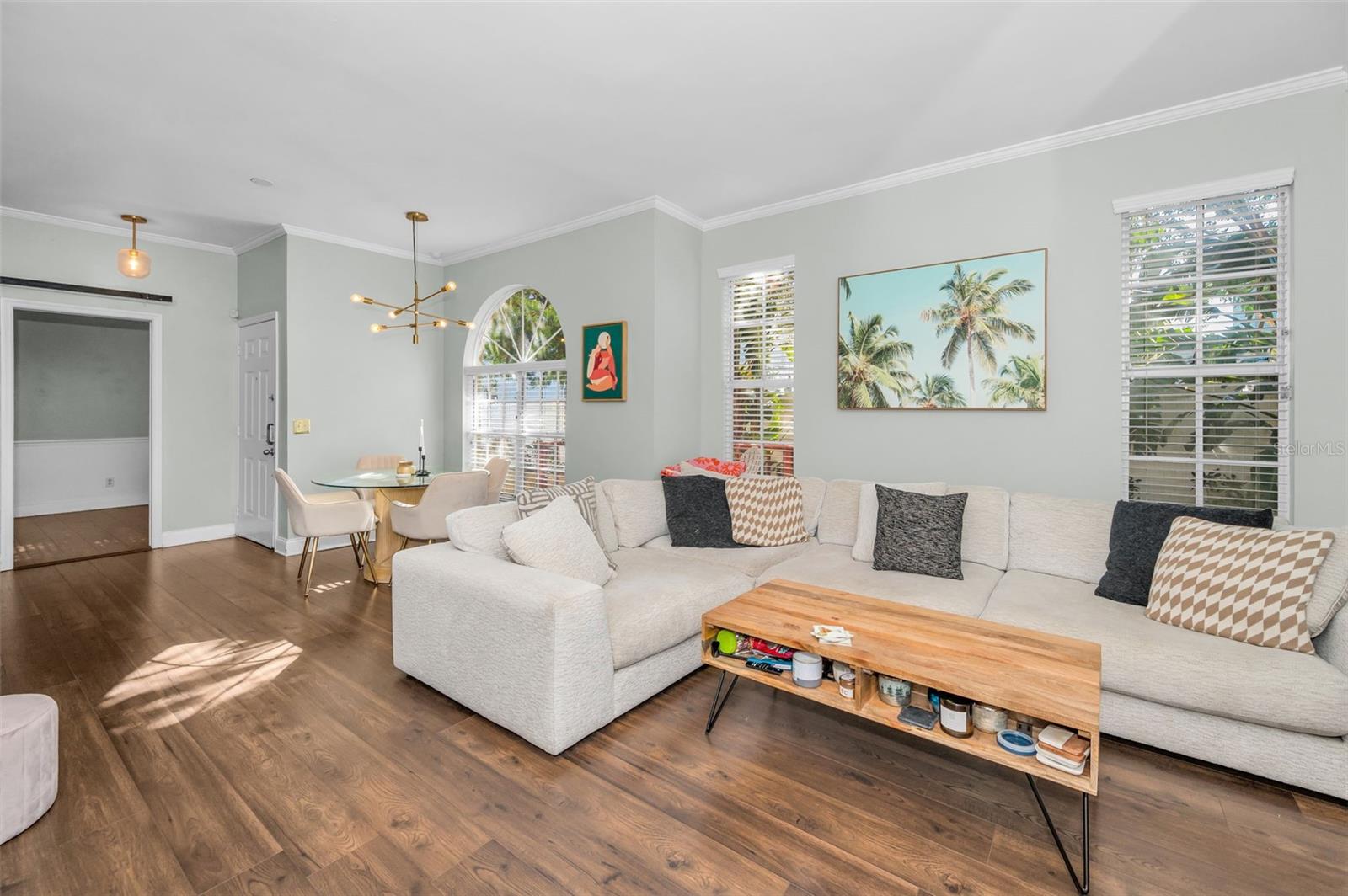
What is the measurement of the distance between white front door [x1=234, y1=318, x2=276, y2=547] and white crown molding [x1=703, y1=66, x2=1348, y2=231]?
4.12m

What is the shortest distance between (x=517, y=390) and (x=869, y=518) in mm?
3389

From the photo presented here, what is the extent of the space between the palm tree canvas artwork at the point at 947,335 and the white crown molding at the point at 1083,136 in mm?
540

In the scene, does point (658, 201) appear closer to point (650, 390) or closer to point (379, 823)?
point (650, 390)

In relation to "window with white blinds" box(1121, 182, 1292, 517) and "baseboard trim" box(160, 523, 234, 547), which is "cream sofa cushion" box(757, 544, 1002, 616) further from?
"baseboard trim" box(160, 523, 234, 547)

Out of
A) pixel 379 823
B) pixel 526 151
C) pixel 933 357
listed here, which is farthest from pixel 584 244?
pixel 379 823

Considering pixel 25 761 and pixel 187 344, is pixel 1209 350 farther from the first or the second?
pixel 187 344

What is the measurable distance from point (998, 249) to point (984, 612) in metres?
2.11

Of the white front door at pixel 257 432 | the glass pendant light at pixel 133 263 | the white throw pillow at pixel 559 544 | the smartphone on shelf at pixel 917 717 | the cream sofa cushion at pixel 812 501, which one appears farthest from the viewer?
the white front door at pixel 257 432

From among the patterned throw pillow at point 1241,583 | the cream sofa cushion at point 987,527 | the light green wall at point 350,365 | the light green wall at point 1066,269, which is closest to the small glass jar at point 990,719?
the patterned throw pillow at point 1241,583

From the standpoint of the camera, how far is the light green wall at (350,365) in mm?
4973

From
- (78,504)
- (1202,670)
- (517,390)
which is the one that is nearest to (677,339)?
(517,390)

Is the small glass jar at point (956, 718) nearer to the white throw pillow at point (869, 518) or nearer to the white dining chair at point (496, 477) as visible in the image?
the white throw pillow at point (869, 518)

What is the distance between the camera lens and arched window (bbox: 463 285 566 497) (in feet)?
17.0

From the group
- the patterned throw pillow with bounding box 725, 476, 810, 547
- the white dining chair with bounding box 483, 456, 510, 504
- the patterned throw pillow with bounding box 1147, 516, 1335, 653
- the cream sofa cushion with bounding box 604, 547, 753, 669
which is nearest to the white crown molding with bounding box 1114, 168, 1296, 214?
the patterned throw pillow with bounding box 1147, 516, 1335, 653
